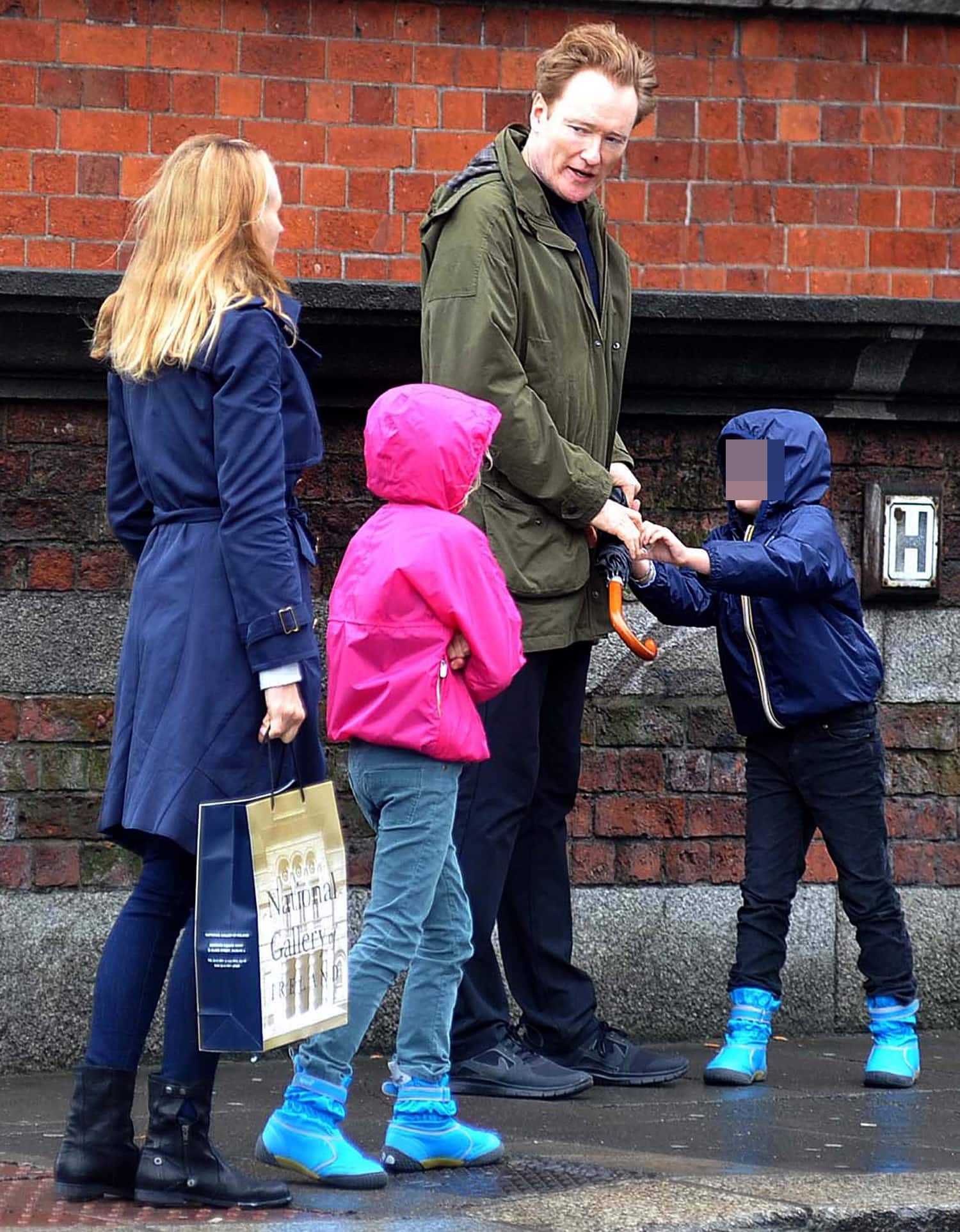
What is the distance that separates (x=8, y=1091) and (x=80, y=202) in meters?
2.39

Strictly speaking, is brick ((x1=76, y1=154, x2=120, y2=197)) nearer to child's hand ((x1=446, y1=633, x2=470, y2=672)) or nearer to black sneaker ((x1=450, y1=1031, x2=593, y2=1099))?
child's hand ((x1=446, y1=633, x2=470, y2=672))

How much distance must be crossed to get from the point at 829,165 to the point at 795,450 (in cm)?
133

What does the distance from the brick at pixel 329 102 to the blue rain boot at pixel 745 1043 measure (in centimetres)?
265

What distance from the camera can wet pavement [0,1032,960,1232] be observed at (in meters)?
3.48

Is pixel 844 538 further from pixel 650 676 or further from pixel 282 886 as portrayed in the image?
pixel 282 886

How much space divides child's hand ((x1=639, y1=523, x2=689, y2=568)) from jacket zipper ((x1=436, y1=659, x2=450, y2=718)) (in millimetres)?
1059

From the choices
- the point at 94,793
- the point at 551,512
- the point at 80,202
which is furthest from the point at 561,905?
the point at 80,202

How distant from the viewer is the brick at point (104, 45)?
18.1 feet

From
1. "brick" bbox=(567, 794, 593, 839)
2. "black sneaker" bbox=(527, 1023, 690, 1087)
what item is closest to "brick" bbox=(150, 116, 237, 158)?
"brick" bbox=(567, 794, 593, 839)

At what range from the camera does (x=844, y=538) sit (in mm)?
5875

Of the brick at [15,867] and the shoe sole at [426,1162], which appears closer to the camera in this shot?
the shoe sole at [426,1162]

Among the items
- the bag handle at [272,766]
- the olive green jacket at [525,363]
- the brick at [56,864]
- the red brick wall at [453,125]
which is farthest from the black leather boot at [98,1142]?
the red brick wall at [453,125]

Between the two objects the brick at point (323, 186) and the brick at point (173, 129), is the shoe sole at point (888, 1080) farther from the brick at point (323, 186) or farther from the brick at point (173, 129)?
the brick at point (173, 129)

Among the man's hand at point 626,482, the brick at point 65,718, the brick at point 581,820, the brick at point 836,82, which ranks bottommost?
the brick at point 581,820
